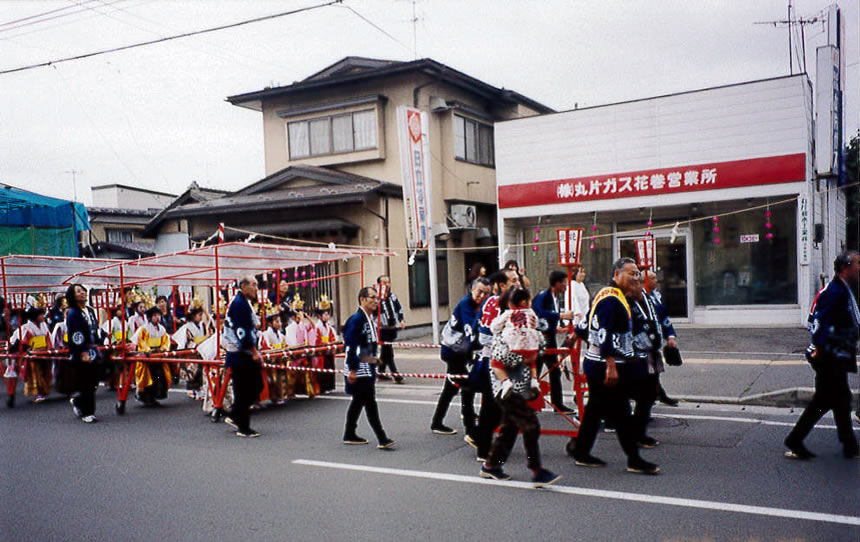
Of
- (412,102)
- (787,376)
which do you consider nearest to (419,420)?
(787,376)

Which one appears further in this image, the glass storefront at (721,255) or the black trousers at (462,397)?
the glass storefront at (721,255)

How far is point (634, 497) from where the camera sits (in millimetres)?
5156

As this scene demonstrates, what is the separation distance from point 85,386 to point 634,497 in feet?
24.9

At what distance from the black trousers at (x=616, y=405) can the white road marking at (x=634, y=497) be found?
0.62 meters

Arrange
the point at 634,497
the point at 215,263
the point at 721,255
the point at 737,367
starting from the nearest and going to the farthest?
the point at 634,497
the point at 215,263
the point at 737,367
the point at 721,255

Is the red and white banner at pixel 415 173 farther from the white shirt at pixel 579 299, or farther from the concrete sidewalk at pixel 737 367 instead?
the white shirt at pixel 579 299

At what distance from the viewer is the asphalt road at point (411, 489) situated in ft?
15.3

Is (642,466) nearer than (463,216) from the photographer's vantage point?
Yes

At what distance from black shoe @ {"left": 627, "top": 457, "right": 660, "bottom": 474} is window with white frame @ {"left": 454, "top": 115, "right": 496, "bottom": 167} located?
47.1ft

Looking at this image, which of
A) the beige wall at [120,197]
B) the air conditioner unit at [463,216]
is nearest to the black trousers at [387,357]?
the air conditioner unit at [463,216]

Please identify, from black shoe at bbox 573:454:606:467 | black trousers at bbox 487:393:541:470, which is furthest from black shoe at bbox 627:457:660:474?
black trousers at bbox 487:393:541:470

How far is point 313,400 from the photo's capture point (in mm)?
10367

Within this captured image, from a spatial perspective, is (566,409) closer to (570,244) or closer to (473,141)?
(570,244)

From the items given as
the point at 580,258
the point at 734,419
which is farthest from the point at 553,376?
the point at 580,258
